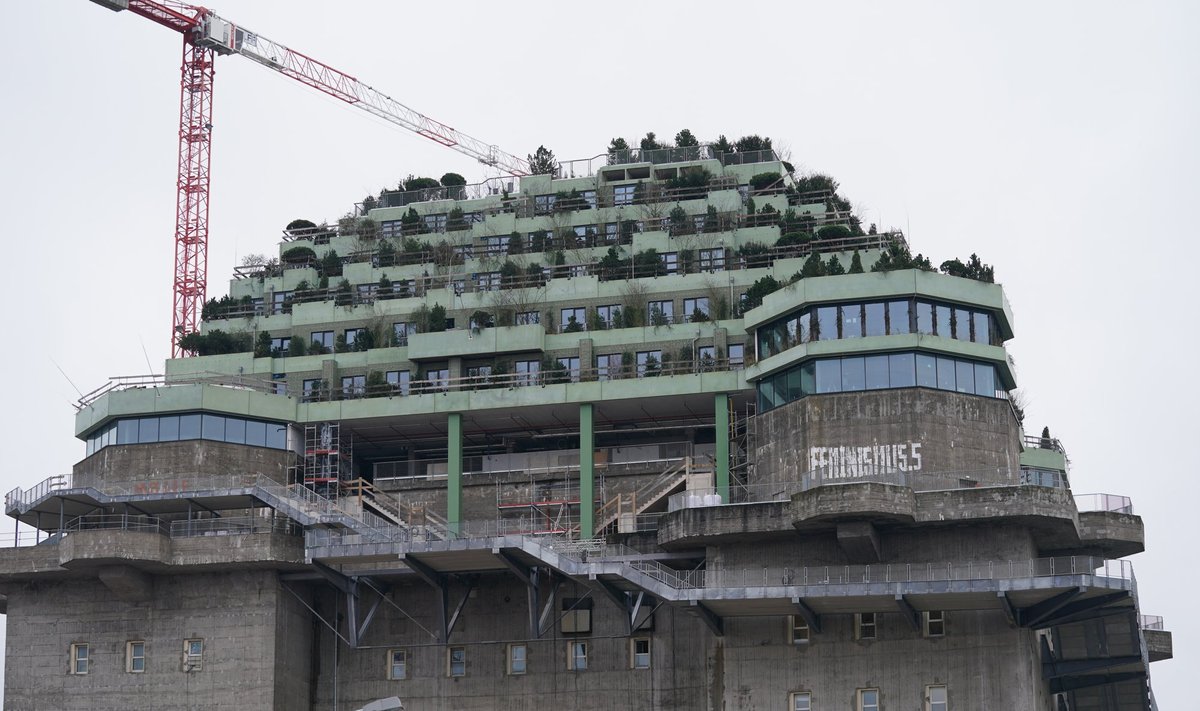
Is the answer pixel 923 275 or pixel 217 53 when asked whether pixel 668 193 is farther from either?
pixel 217 53

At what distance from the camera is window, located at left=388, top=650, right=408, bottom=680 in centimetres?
10338

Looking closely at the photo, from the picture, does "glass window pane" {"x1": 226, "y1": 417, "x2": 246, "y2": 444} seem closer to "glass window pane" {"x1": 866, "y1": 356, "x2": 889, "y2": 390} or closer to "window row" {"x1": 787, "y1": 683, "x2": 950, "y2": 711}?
"window row" {"x1": 787, "y1": 683, "x2": 950, "y2": 711}

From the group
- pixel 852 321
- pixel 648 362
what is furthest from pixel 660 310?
pixel 852 321

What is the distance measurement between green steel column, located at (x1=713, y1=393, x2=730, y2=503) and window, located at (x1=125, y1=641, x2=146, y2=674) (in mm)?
29644

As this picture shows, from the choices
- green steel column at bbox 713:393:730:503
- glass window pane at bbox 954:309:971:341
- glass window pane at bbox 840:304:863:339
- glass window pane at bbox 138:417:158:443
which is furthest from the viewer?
glass window pane at bbox 138:417:158:443

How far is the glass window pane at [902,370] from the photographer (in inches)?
3841

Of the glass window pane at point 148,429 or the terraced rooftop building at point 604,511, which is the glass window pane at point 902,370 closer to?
the terraced rooftop building at point 604,511

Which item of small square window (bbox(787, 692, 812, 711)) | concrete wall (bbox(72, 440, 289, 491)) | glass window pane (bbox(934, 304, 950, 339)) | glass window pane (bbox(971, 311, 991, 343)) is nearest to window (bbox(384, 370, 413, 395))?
concrete wall (bbox(72, 440, 289, 491))

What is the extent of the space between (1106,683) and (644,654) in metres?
23.3

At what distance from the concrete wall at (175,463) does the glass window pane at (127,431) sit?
0.94 ft

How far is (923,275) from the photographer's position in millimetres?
99188

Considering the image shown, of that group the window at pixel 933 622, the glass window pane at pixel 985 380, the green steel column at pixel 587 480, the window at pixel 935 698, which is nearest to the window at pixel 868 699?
the window at pixel 935 698

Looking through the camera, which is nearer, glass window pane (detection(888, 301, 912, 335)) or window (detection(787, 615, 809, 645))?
window (detection(787, 615, 809, 645))

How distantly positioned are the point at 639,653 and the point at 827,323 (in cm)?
1865
